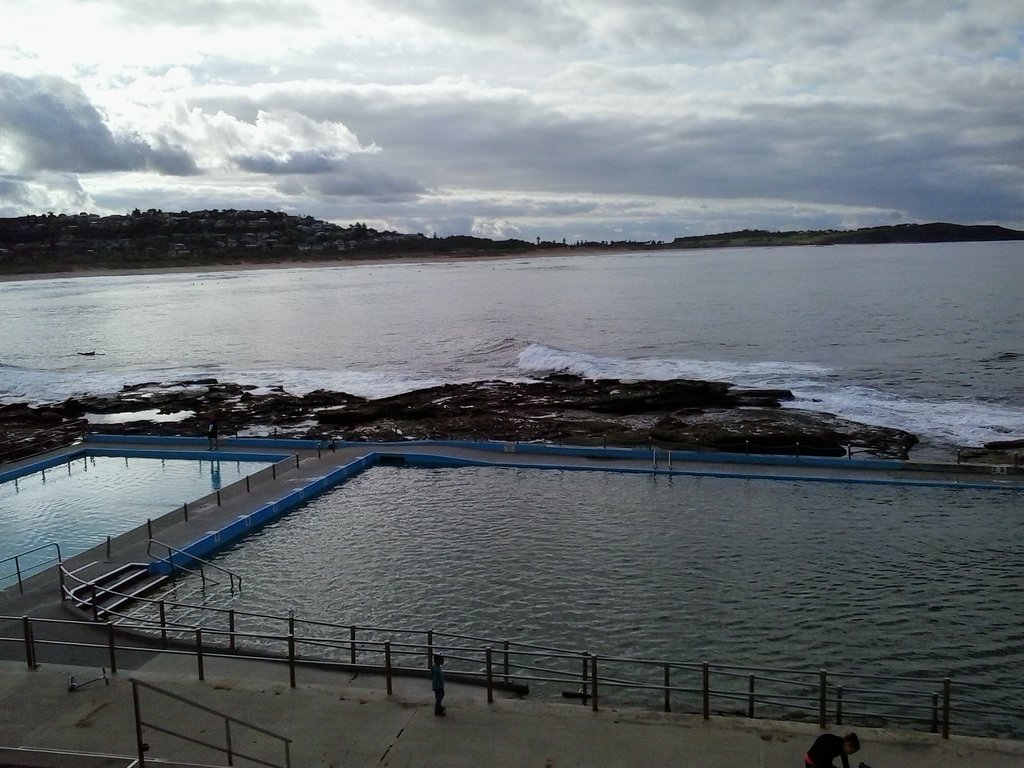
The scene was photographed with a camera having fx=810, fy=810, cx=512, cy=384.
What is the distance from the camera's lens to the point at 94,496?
74.0 feet

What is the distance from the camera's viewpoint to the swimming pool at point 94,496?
62.7 ft

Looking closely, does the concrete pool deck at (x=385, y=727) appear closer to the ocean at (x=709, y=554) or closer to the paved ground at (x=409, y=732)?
the paved ground at (x=409, y=732)

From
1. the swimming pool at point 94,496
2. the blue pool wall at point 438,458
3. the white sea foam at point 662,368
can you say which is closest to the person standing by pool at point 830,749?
the blue pool wall at point 438,458

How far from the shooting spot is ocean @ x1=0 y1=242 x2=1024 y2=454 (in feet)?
141

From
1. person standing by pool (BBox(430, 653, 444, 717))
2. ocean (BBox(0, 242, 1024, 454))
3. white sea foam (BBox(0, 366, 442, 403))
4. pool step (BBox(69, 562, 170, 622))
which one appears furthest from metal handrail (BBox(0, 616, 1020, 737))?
white sea foam (BBox(0, 366, 442, 403))

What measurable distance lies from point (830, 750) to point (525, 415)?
2719 cm

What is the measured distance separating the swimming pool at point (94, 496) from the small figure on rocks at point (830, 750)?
49.5 ft

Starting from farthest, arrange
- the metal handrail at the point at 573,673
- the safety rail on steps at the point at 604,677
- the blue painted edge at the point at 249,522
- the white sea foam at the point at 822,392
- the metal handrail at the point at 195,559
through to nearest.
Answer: the white sea foam at the point at 822,392 → the blue painted edge at the point at 249,522 → the metal handrail at the point at 195,559 → the safety rail on steps at the point at 604,677 → the metal handrail at the point at 573,673

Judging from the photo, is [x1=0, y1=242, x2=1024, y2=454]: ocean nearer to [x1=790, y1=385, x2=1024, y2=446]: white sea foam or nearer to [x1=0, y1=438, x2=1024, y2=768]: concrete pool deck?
[x1=790, y1=385, x2=1024, y2=446]: white sea foam

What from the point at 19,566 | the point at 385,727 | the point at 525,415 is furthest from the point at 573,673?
the point at 525,415

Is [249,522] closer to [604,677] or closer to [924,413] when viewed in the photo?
[604,677]

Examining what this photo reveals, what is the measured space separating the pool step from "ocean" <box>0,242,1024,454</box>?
26.1m

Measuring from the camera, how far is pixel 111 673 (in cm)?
1141

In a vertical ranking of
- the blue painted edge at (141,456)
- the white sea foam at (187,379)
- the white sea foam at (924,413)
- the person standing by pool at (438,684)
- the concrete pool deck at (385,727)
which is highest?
the person standing by pool at (438,684)
